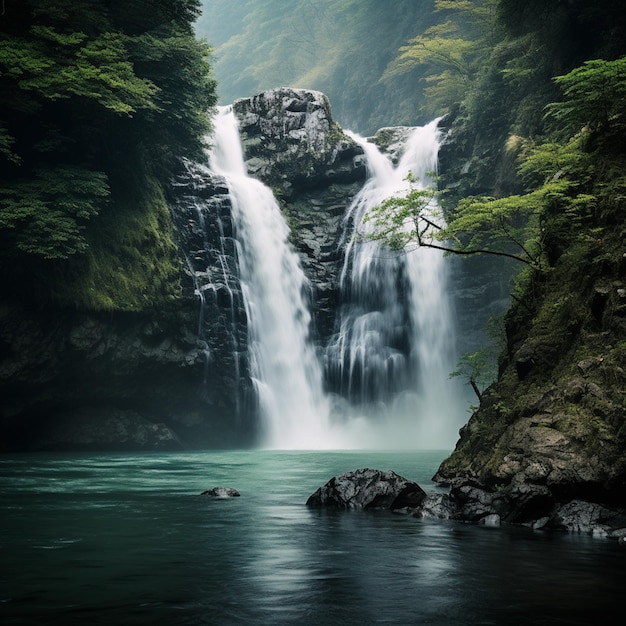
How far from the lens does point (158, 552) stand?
753 centimetres

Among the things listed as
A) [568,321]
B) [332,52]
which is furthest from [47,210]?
[332,52]

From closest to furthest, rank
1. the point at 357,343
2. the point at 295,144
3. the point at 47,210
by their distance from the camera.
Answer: the point at 47,210, the point at 357,343, the point at 295,144

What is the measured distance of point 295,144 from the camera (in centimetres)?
3681

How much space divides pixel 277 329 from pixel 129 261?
792cm

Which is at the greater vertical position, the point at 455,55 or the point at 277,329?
the point at 455,55

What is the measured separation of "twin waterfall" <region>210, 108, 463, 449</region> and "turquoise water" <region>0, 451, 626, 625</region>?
60.5 ft

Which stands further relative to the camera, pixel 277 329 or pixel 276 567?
pixel 277 329

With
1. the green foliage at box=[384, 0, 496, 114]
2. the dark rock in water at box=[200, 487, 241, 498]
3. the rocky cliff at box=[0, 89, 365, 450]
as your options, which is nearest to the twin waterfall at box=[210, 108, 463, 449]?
the rocky cliff at box=[0, 89, 365, 450]

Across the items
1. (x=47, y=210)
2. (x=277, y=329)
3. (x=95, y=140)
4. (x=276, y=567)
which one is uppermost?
(x=95, y=140)

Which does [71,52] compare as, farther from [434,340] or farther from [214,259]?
[434,340]

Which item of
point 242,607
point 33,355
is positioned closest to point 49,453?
point 33,355

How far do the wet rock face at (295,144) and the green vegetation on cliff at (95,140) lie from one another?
301 inches

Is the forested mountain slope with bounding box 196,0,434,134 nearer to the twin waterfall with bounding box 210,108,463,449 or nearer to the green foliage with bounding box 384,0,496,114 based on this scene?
→ the green foliage with bounding box 384,0,496,114

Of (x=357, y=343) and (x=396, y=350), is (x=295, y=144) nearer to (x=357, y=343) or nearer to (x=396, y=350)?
(x=357, y=343)
